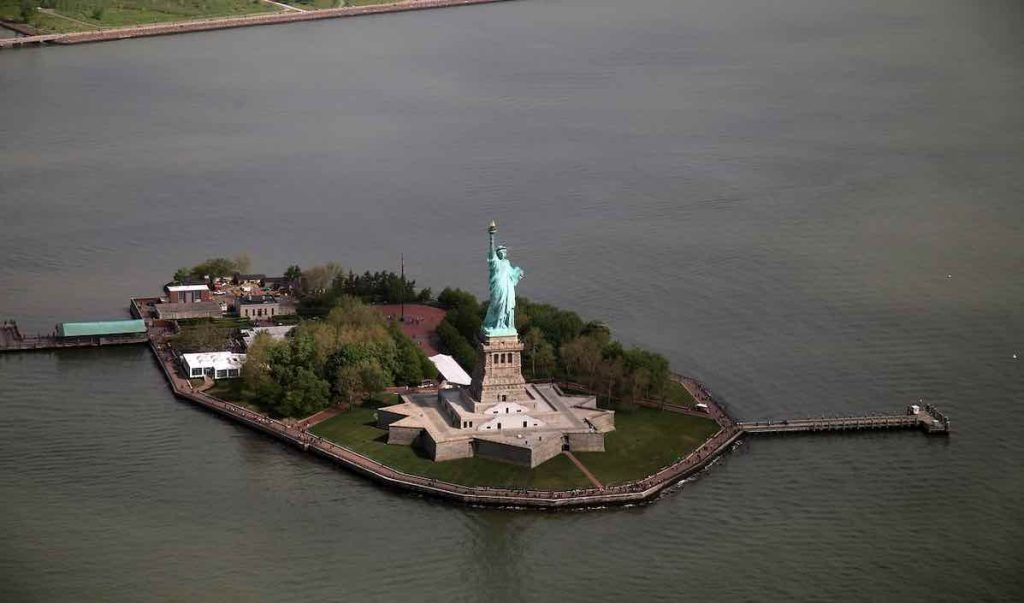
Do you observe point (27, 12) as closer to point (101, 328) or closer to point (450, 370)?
point (101, 328)

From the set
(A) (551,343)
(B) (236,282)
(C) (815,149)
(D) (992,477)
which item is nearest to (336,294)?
(B) (236,282)

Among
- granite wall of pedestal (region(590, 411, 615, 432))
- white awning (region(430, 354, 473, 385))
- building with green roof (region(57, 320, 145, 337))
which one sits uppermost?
building with green roof (region(57, 320, 145, 337))

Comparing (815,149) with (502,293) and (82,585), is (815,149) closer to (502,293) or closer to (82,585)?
(502,293)

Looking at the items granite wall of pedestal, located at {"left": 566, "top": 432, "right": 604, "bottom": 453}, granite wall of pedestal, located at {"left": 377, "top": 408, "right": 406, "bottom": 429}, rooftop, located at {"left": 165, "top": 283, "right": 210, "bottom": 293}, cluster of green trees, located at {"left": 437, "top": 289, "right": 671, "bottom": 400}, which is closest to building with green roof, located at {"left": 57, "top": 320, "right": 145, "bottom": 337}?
rooftop, located at {"left": 165, "top": 283, "right": 210, "bottom": 293}

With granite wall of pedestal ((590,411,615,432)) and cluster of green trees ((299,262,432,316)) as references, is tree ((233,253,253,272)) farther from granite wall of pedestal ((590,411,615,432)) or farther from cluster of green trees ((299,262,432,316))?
granite wall of pedestal ((590,411,615,432))

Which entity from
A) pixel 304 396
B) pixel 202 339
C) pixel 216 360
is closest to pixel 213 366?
pixel 216 360
